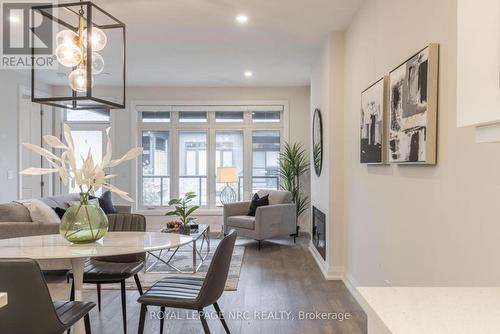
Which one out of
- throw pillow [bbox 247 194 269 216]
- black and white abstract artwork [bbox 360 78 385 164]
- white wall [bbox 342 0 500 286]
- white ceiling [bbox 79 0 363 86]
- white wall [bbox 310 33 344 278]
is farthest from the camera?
throw pillow [bbox 247 194 269 216]

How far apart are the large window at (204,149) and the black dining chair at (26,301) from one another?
221 inches

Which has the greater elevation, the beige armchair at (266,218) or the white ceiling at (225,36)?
the white ceiling at (225,36)

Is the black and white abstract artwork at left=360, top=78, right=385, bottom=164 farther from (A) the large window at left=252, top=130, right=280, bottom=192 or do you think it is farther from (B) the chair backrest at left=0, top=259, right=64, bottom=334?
(A) the large window at left=252, top=130, right=280, bottom=192

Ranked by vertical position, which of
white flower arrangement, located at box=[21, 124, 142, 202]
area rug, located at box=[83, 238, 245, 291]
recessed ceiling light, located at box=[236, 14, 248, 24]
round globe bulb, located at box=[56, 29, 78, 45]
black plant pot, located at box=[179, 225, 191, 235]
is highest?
recessed ceiling light, located at box=[236, 14, 248, 24]

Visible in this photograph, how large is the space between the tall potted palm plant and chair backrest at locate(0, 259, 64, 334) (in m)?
5.24

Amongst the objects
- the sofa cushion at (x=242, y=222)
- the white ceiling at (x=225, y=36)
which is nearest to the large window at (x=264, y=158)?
the white ceiling at (x=225, y=36)

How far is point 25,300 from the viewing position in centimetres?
164

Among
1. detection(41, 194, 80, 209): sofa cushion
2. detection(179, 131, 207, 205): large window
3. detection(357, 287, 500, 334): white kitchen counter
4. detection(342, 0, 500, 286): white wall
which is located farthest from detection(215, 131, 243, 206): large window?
detection(357, 287, 500, 334): white kitchen counter

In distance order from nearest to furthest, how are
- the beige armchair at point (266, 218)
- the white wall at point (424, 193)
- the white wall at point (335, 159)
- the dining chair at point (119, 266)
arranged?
the white wall at point (424, 193), the dining chair at point (119, 266), the white wall at point (335, 159), the beige armchair at point (266, 218)

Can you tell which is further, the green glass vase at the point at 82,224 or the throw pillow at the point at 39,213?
the throw pillow at the point at 39,213

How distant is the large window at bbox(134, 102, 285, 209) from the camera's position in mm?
7277

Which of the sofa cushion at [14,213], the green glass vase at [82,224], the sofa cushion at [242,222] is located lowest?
the sofa cushion at [242,222]

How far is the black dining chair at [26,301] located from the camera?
1.59m

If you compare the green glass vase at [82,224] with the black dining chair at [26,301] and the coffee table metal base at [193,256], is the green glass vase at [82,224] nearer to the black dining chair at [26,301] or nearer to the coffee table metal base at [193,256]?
the black dining chair at [26,301]
